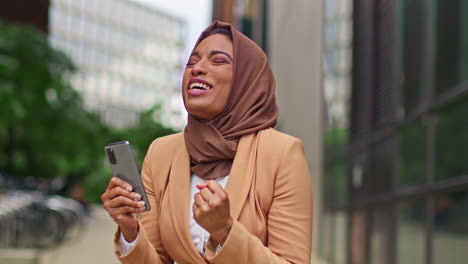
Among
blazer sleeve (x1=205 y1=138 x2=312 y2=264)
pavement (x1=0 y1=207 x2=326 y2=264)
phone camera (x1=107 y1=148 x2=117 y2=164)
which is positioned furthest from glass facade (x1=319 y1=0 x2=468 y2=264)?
phone camera (x1=107 y1=148 x2=117 y2=164)

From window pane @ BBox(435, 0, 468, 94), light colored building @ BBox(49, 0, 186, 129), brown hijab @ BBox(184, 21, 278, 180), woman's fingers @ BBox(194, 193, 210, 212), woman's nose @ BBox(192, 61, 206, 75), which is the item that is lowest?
woman's fingers @ BBox(194, 193, 210, 212)

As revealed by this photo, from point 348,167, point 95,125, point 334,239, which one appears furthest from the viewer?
point 95,125

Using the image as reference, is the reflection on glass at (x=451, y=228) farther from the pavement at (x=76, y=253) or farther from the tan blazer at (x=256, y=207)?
the pavement at (x=76, y=253)

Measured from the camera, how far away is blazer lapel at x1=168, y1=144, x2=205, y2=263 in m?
1.78

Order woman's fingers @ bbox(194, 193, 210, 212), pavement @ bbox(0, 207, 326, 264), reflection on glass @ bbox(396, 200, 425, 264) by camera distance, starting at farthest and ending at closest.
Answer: pavement @ bbox(0, 207, 326, 264) → reflection on glass @ bbox(396, 200, 425, 264) → woman's fingers @ bbox(194, 193, 210, 212)

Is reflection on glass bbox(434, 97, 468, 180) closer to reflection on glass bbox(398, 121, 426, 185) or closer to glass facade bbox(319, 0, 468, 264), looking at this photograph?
glass facade bbox(319, 0, 468, 264)

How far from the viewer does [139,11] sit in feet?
307

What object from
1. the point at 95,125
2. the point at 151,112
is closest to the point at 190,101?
the point at 95,125

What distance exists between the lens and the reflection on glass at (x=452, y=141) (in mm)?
4316

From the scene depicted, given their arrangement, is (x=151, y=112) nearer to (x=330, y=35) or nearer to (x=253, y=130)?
(x=330, y=35)

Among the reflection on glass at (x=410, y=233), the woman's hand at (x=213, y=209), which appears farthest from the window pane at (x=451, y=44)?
the woman's hand at (x=213, y=209)

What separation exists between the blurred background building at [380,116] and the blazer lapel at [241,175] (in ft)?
9.00

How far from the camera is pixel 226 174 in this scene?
187 centimetres

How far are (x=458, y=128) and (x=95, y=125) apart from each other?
14.4 m
